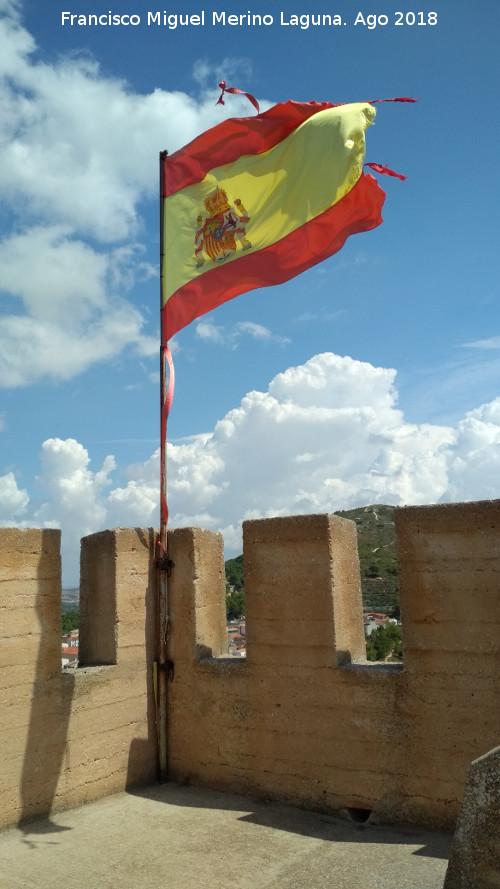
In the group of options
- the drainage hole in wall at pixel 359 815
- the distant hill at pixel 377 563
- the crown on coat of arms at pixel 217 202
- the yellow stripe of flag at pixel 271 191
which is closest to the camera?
the drainage hole in wall at pixel 359 815

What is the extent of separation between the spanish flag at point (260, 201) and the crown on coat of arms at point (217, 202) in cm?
1

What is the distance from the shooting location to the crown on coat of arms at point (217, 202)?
6809mm

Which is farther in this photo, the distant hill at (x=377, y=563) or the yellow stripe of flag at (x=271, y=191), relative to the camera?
the distant hill at (x=377, y=563)

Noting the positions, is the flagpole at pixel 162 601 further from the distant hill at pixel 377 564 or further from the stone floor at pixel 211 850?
the distant hill at pixel 377 564

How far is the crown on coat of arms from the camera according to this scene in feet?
22.3

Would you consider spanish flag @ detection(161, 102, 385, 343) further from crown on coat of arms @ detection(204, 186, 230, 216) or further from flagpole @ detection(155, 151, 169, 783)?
flagpole @ detection(155, 151, 169, 783)

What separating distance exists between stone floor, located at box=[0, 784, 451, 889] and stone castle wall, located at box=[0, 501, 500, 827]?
24 centimetres

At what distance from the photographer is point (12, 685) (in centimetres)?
535

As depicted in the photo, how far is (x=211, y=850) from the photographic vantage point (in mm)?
4645

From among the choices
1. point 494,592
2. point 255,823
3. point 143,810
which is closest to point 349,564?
point 494,592

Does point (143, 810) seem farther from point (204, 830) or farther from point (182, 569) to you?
point (182, 569)

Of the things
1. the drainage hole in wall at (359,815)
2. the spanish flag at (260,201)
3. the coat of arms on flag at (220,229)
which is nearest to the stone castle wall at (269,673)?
the drainage hole in wall at (359,815)

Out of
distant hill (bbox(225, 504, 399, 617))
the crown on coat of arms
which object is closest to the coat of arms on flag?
the crown on coat of arms

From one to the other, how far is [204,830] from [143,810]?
0.73m
